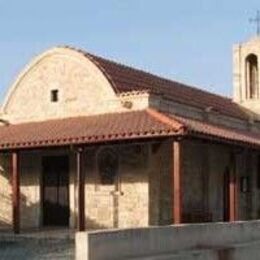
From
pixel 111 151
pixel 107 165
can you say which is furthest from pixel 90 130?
pixel 107 165

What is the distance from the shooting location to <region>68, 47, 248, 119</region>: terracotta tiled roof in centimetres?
2091

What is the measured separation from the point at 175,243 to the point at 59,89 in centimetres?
1058

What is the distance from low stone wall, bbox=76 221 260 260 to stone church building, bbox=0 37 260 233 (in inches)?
129

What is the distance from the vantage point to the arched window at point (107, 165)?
20.0 metres

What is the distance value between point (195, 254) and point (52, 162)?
34.7ft

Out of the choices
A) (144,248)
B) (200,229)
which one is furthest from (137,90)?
(144,248)

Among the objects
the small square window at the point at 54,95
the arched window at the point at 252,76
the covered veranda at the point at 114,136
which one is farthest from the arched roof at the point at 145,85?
the arched window at the point at 252,76

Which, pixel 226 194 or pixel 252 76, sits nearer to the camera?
pixel 226 194

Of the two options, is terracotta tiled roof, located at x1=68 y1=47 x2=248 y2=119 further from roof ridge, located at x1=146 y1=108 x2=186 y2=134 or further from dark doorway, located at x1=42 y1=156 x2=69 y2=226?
dark doorway, located at x1=42 y1=156 x2=69 y2=226

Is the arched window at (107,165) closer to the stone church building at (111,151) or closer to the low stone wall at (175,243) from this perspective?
the stone church building at (111,151)

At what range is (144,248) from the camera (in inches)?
432

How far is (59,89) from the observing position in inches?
850

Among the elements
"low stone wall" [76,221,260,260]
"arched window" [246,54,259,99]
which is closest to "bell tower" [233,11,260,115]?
"arched window" [246,54,259,99]

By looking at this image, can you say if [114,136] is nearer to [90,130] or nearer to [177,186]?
[90,130]
